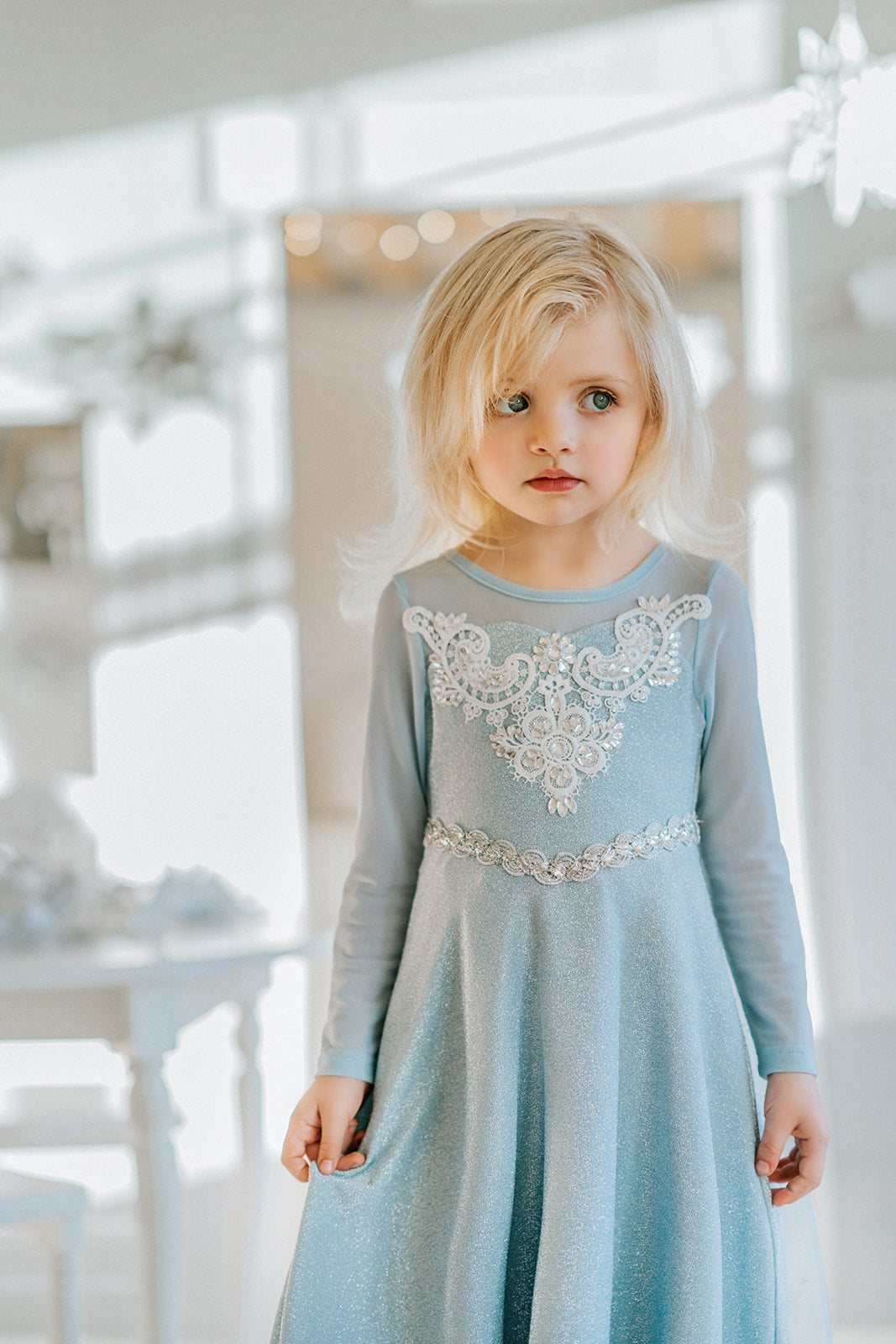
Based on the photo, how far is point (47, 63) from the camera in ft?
5.12

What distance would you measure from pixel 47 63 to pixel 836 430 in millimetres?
1124

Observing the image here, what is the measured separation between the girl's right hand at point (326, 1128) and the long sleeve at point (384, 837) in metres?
0.02

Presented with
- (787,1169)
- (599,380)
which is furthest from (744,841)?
(599,380)

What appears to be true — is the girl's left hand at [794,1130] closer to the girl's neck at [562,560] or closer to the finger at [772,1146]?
the finger at [772,1146]

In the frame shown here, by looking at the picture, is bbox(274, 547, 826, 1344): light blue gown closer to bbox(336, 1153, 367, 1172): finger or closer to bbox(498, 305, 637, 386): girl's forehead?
bbox(336, 1153, 367, 1172): finger

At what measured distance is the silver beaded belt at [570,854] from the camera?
0.83 meters

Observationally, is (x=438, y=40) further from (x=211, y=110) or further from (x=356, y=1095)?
(x=356, y=1095)

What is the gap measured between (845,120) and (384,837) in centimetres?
114

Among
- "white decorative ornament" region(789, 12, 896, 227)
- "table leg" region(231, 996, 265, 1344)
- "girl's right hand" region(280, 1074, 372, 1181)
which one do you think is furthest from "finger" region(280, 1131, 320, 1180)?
"white decorative ornament" region(789, 12, 896, 227)

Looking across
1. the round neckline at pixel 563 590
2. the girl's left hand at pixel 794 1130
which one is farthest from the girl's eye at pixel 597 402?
the girl's left hand at pixel 794 1130

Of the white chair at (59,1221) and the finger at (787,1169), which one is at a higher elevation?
the finger at (787,1169)

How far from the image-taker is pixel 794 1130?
844 mm

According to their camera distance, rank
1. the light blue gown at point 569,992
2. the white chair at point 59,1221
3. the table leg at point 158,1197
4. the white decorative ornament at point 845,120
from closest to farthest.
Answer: the light blue gown at point 569,992 → the white chair at point 59,1221 → the table leg at point 158,1197 → the white decorative ornament at point 845,120

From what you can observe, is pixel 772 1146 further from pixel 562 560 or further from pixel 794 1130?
pixel 562 560
